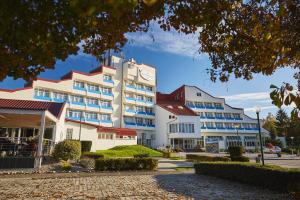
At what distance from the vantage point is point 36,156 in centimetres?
1831

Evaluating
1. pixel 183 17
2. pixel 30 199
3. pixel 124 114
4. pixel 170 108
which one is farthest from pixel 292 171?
pixel 170 108

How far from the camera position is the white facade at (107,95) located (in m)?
44.3

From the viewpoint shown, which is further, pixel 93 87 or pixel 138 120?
pixel 138 120

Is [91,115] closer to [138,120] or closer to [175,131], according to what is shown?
[138,120]

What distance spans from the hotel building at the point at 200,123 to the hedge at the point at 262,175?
43.3 m

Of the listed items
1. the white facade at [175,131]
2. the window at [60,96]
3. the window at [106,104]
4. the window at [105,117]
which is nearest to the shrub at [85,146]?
the window at [60,96]

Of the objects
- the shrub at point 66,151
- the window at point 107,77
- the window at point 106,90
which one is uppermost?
the window at point 107,77

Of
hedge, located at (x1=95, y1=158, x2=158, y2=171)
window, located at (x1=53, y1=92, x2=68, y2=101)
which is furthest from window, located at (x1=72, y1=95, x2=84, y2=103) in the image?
hedge, located at (x1=95, y1=158, x2=158, y2=171)

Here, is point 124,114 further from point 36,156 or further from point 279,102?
point 279,102

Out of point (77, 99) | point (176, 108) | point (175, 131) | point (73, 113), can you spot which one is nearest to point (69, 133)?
point (73, 113)

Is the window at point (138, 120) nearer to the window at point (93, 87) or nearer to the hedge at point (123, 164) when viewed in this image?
the window at point (93, 87)

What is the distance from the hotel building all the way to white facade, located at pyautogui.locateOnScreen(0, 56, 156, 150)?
14.0 feet

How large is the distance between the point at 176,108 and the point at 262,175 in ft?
173

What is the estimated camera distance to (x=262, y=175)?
11773 mm
